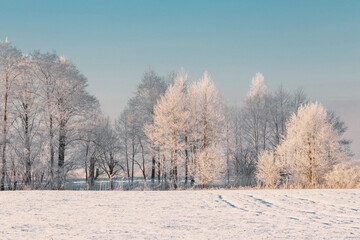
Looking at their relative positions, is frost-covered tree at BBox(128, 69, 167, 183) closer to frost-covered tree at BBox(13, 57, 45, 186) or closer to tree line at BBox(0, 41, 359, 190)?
tree line at BBox(0, 41, 359, 190)

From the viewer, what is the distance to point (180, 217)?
8.63 m

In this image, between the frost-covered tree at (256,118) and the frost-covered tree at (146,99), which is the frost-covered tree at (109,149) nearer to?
the frost-covered tree at (146,99)

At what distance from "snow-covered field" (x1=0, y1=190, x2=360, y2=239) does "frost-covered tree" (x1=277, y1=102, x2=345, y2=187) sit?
11.4m

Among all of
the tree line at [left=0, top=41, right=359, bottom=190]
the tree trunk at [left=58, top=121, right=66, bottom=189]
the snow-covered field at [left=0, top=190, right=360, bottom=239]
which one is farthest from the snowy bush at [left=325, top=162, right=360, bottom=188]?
the tree trunk at [left=58, top=121, right=66, bottom=189]

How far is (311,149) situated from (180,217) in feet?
61.0

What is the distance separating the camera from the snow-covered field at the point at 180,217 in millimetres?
6793

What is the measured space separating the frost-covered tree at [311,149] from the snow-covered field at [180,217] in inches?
449

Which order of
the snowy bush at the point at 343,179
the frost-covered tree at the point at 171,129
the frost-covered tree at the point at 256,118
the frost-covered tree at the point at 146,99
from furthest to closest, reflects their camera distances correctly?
1. the frost-covered tree at the point at 256,118
2. the frost-covered tree at the point at 146,99
3. the frost-covered tree at the point at 171,129
4. the snowy bush at the point at 343,179

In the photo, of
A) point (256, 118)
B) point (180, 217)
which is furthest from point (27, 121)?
point (256, 118)

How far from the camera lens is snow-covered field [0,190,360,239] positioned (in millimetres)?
6793

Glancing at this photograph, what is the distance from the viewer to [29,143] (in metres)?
22.5

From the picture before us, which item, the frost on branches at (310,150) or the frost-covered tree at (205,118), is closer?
the frost on branches at (310,150)

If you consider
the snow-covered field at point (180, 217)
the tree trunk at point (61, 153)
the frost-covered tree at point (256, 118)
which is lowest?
the snow-covered field at point (180, 217)

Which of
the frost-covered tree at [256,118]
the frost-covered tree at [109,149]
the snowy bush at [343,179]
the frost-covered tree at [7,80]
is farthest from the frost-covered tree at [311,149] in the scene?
the frost-covered tree at [7,80]
